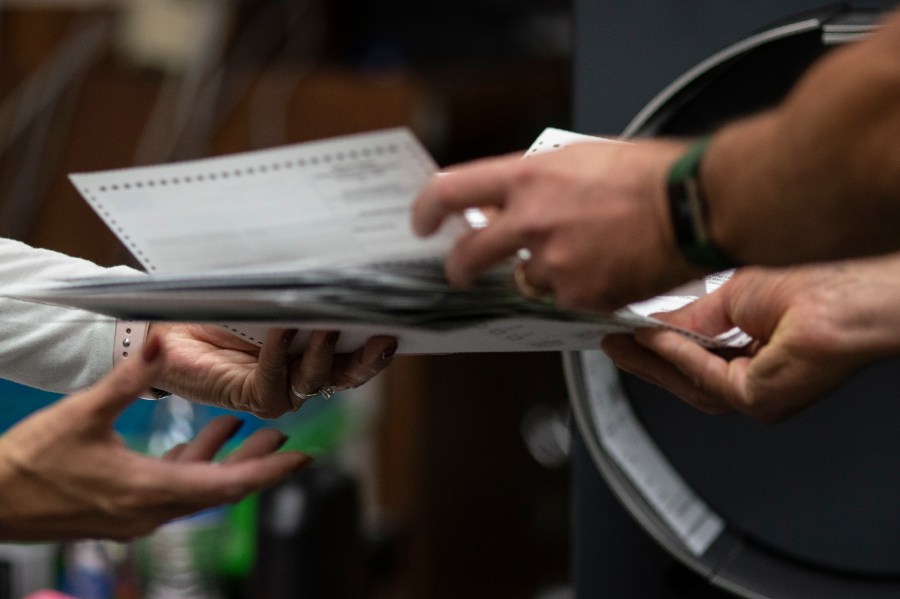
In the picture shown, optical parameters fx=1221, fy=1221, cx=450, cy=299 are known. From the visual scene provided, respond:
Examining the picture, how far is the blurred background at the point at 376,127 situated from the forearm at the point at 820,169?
4.98 feet

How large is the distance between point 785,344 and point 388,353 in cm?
28

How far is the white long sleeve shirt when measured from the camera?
39.7 inches

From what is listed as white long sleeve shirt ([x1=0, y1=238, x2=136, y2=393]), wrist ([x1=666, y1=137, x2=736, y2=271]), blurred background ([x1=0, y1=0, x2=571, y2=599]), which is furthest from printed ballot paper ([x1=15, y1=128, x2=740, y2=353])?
blurred background ([x1=0, y1=0, x2=571, y2=599])

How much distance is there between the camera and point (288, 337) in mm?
829

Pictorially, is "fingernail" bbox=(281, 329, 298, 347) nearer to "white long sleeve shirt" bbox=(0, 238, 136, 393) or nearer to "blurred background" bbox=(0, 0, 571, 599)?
"white long sleeve shirt" bbox=(0, 238, 136, 393)

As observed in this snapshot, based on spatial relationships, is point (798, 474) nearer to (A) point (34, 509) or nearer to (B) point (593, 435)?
(B) point (593, 435)

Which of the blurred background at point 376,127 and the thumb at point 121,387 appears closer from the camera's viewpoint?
the thumb at point 121,387

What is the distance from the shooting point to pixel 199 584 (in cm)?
176

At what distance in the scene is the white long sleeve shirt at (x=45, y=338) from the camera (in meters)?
1.01

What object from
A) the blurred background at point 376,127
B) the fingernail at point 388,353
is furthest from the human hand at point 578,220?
the blurred background at point 376,127

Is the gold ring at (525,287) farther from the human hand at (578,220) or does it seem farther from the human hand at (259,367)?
the human hand at (259,367)

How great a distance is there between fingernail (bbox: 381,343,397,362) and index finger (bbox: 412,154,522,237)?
0.51 feet

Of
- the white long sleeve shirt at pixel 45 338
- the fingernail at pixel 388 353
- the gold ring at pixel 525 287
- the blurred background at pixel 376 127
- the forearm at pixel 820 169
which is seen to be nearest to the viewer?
the forearm at pixel 820 169

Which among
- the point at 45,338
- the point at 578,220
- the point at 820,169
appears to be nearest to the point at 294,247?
the point at 578,220
